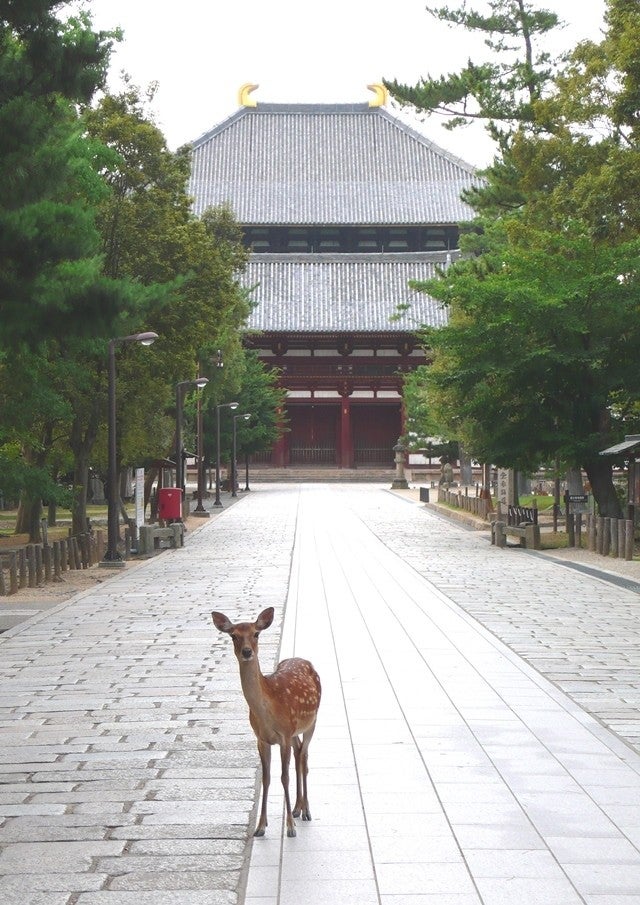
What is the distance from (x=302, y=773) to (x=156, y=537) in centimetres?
2115

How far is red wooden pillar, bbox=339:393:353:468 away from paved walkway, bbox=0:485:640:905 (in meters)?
49.5

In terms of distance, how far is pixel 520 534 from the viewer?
87.4 ft

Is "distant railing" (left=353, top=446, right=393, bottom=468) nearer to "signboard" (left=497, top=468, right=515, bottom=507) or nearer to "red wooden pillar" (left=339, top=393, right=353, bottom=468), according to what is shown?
"red wooden pillar" (left=339, top=393, right=353, bottom=468)

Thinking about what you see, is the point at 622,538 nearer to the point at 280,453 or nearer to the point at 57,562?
the point at 57,562

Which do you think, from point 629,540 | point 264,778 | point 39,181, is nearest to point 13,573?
point 39,181

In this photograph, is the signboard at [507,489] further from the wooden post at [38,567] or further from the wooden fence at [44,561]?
the wooden post at [38,567]

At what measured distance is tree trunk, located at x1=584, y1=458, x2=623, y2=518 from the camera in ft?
87.7

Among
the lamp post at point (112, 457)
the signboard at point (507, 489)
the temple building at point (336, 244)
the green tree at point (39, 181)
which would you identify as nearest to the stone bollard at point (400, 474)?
the temple building at point (336, 244)

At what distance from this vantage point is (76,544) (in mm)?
23359

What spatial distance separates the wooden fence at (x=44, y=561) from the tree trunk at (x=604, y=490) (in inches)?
424

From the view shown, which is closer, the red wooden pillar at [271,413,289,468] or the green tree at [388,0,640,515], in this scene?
the green tree at [388,0,640,515]

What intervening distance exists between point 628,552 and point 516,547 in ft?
15.3

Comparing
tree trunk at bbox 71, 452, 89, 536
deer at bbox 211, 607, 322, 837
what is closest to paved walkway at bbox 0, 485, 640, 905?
deer at bbox 211, 607, 322, 837

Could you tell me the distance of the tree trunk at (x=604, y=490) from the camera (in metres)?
26.7
